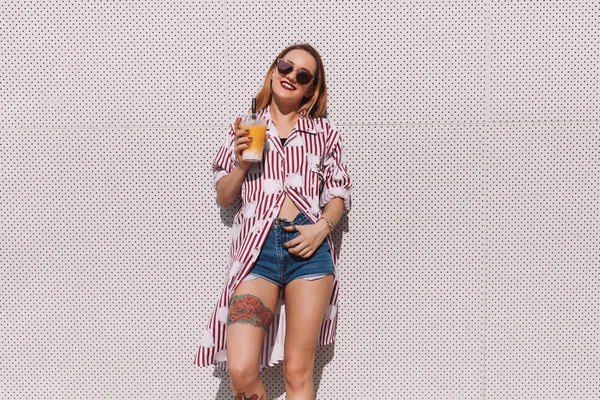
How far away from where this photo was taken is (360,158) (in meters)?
2.71

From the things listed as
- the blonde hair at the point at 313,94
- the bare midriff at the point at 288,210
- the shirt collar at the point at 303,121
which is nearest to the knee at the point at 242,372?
the bare midriff at the point at 288,210

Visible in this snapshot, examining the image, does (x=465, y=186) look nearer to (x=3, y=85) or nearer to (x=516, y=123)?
(x=516, y=123)

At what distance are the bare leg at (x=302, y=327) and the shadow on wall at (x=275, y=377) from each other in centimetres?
43

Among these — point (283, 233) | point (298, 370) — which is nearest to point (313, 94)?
point (283, 233)

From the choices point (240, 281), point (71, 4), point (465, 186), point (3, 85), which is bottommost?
point (240, 281)

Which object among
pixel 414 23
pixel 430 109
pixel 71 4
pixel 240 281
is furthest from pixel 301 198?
pixel 71 4

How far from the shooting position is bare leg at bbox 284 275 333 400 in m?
2.25

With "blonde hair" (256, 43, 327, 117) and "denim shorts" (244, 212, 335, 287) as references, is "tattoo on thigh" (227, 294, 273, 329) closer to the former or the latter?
"denim shorts" (244, 212, 335, 287)

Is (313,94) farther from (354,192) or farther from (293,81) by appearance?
(354,192)

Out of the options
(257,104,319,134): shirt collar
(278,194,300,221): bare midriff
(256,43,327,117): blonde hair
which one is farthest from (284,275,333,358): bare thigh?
(256,43,327,117): blonde hair

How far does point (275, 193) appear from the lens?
7.67 feet

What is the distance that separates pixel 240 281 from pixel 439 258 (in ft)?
3.35

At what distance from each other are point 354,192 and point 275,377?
0.98m

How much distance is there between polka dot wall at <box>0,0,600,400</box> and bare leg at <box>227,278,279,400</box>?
1.66ft
